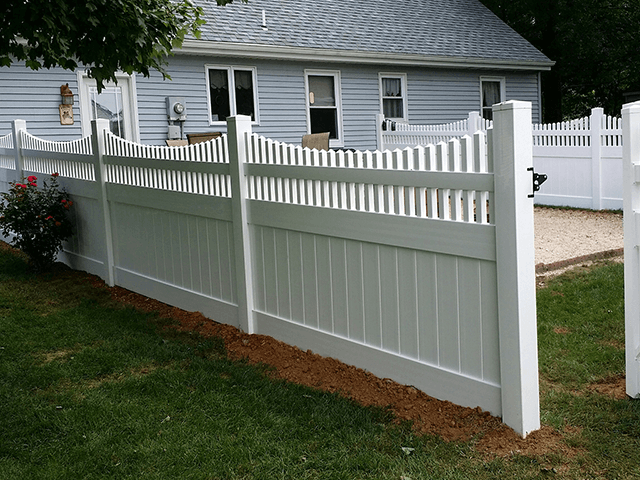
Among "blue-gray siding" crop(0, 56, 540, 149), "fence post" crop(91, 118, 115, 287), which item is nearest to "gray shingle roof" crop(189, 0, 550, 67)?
"blue-gray siding" crop(0, 56, 540, 149)

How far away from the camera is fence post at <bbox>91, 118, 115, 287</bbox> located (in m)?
7.46

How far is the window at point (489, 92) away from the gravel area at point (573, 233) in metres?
8.20

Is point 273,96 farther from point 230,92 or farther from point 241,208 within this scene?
point 241,208

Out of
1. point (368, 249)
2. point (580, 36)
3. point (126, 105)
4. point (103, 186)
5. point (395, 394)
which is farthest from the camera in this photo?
point (580, 36)

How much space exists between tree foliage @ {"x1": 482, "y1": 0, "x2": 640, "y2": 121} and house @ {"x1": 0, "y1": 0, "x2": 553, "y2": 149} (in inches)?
201

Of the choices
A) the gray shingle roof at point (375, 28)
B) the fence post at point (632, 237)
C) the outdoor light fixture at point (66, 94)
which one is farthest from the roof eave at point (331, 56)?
the fence post at point (632, 237)

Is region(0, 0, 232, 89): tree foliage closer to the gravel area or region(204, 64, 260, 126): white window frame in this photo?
the gravel area

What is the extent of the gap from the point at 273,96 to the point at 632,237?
480 inches

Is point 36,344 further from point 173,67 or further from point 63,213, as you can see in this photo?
point 173,67

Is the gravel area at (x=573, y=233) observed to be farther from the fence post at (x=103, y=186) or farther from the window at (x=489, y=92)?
the window at (x=489, y=92)

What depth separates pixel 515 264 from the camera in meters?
3.44

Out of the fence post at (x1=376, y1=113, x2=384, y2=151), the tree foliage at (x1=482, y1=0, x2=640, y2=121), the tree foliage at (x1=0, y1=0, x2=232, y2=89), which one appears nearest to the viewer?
the tree foliage at (x1=0, y1=0, x2=232, y2=89)

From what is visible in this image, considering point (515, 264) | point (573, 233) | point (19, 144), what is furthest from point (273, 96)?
point (515, 264)

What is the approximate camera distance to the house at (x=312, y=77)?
13.0m
